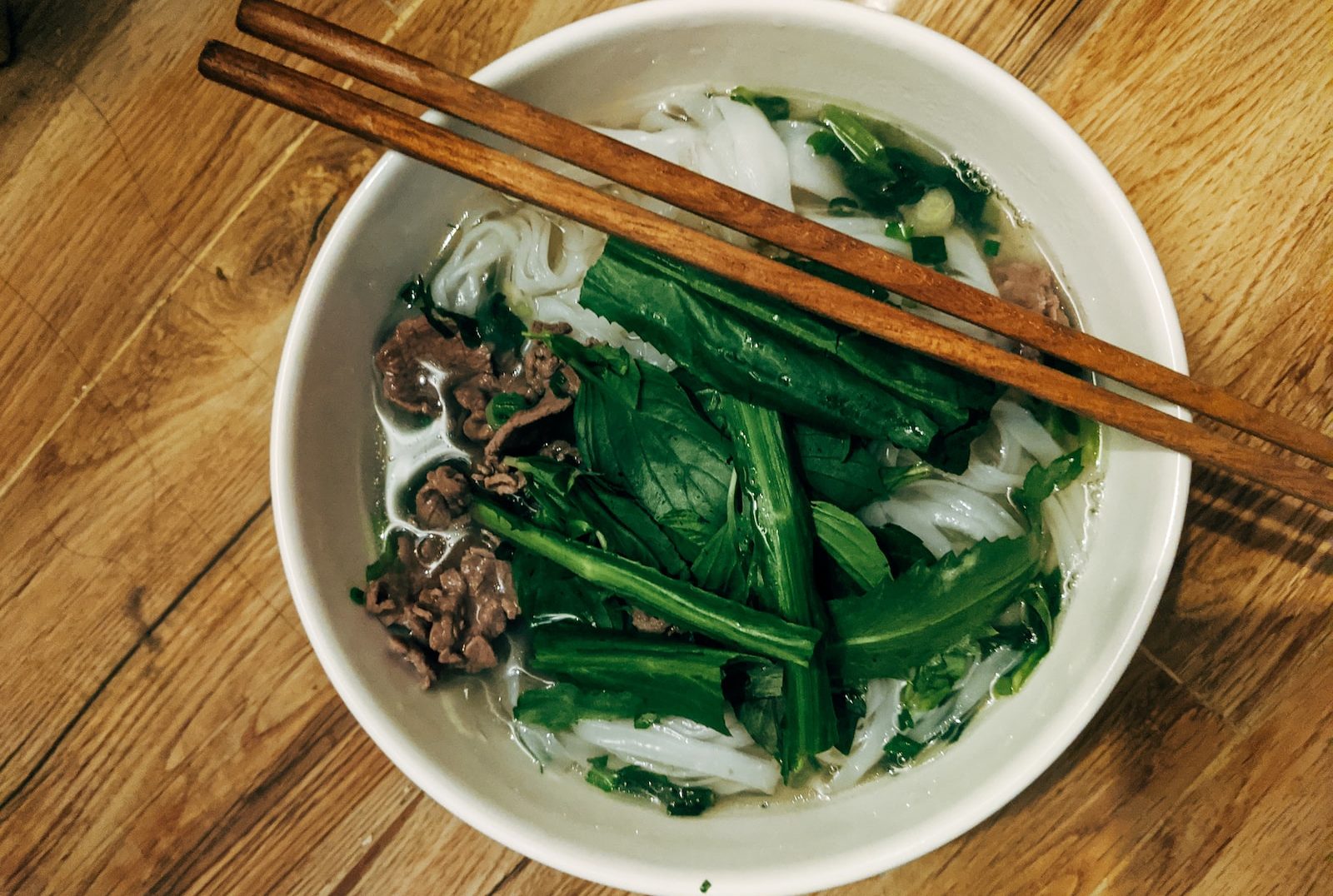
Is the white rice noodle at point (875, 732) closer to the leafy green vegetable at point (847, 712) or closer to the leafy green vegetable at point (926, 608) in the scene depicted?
the leafy green vegetable at point (847, 712)

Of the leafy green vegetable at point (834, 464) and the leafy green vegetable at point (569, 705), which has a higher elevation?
the leafy green vegetable at point (834, 464)

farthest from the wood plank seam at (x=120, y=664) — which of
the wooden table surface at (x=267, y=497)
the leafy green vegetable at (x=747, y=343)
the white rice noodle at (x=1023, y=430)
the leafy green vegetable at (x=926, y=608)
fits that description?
the white rice noodle at (x=1023, y=430)

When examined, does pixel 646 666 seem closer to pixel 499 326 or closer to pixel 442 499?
pixel 442 499

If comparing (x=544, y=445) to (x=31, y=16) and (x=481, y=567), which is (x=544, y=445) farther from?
(x=31, y=16)

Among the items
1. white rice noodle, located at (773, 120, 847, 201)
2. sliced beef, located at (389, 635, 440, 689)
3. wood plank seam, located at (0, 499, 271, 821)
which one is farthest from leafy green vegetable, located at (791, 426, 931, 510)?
wood plank seam, located at (0, 499, 271, 821)

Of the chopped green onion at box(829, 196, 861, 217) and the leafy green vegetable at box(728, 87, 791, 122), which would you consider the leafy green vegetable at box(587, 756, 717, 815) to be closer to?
the chopped green onion at box(829, 196, 861, 217)

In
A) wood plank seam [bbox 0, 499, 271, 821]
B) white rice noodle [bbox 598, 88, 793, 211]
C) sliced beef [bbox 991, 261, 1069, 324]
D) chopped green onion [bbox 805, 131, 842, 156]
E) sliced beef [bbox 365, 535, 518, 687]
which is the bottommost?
wood plank seam [bbox 0, 499, 271, 821]

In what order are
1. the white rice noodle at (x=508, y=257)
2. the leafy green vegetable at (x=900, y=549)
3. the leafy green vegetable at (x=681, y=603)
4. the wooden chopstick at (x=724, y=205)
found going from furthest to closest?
1. the white rice noodle at (x=508, y=257)
2. the leafy green vegetable at (x=900, y=549)
3. the leafy green vegetable at (x=681, y=603)
4. the wooden chopstick at (x=724, y=205)
